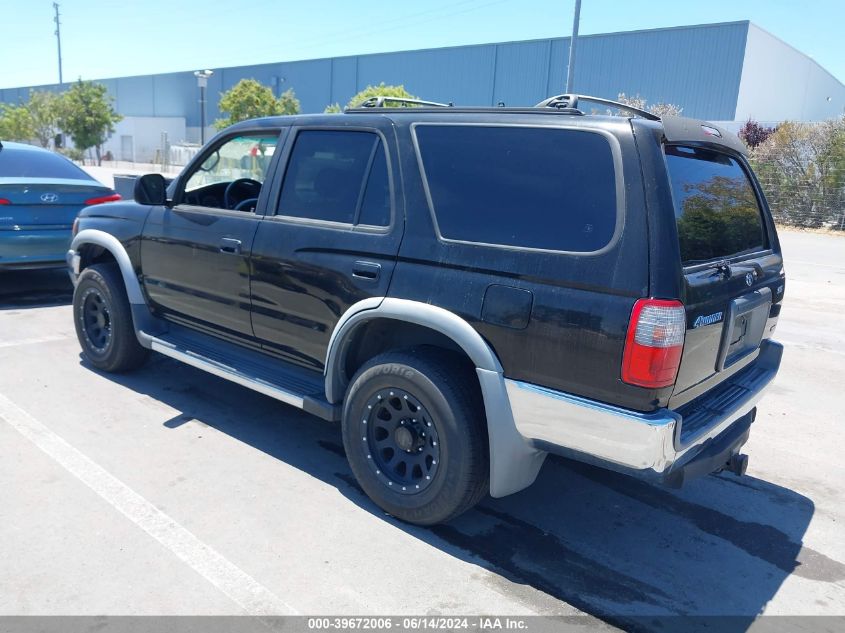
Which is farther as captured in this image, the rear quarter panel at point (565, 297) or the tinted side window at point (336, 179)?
the tinted side window at point (336, 179)

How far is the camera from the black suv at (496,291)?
2727 mm

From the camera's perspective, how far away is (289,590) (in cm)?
287

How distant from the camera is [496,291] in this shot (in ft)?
9.85

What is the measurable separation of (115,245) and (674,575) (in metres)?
4.22

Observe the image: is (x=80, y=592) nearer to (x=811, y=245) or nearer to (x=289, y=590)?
(x=289, y=590)

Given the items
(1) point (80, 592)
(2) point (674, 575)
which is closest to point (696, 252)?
(2) point (674, 575)

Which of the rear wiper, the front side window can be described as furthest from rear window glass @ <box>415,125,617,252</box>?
the front side window

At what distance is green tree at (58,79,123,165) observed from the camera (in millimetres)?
44625

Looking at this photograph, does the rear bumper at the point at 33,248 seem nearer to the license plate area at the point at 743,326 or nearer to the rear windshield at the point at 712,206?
the rear windshield at the point at 712,206

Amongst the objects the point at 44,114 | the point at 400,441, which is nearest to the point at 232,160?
the point at 400,441

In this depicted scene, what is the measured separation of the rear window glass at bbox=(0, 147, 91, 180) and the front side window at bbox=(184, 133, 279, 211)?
372 cm

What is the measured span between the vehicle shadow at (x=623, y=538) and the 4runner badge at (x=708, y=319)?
117 cm

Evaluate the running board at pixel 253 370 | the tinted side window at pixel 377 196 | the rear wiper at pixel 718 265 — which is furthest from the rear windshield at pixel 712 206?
the running board at pixel 253 370

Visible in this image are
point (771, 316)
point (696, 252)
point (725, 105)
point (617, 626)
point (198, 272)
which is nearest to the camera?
point (617, 626)
